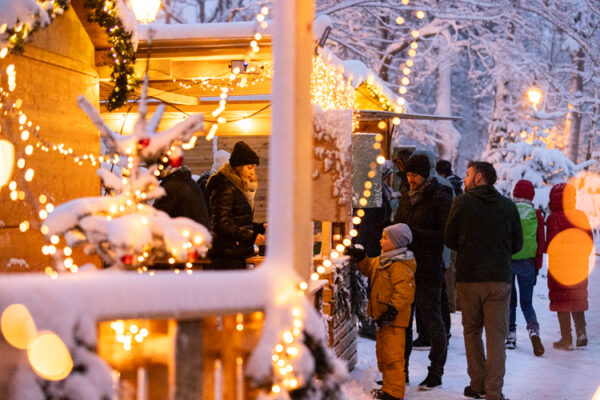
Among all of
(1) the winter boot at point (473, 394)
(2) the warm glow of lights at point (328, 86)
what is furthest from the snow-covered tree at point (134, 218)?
(1) the winter boot at point (473, 394)

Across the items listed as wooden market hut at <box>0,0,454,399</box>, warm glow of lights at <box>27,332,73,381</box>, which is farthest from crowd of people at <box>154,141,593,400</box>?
warm glow of lights at <box>27,332,73,381</box>

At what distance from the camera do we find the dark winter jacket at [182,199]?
642cm

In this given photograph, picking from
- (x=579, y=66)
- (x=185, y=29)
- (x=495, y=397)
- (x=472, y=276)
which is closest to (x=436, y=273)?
(x=472, y=276)

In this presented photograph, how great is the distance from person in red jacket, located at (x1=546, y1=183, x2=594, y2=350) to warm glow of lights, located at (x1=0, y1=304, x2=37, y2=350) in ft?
22.2

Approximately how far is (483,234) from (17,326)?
4.21 meters

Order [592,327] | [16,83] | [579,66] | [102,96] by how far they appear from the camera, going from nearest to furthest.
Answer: [16,83] < [102,96] < [592,327] < [579,66]

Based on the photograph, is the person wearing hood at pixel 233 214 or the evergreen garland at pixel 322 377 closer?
the evergreen garland at pixel 322 377

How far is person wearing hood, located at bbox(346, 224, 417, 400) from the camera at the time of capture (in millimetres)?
6070

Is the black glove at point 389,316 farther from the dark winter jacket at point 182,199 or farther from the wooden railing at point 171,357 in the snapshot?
the wooden railing at point 171,357

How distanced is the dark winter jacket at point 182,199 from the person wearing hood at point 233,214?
128mm

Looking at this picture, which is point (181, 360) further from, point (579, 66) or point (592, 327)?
point (579, 66)

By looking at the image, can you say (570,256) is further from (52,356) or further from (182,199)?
(52,356)

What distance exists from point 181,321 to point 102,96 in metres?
6.66

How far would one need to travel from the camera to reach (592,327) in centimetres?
988
